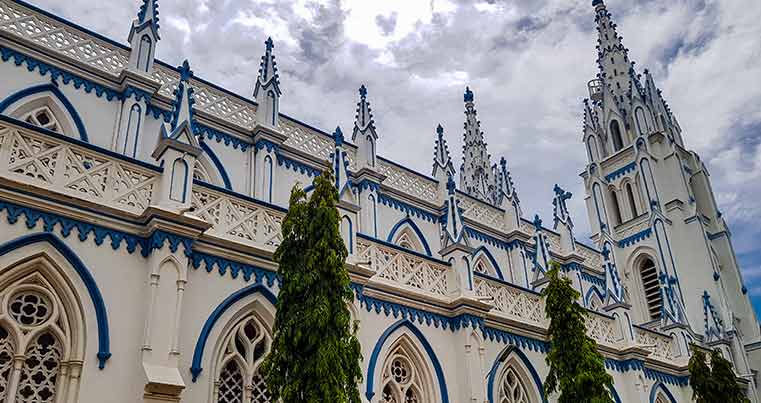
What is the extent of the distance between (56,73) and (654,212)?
26.0 metres

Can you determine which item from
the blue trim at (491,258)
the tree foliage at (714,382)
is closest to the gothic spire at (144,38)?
the blue trim at (491,258)

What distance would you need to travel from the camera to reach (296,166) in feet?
57.2

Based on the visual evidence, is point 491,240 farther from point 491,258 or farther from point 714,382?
point 714,382

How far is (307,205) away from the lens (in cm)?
930

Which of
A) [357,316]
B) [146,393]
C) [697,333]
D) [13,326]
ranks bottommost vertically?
[146,393]

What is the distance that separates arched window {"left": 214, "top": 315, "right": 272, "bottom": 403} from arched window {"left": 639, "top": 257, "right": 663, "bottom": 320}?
78.8 ft

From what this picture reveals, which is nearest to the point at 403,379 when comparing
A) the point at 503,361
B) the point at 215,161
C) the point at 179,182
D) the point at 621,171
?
the point at 503,361

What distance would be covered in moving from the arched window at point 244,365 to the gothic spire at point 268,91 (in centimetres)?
738

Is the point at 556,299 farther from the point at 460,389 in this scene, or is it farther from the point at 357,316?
the point at 357,316

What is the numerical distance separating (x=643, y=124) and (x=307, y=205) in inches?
1103

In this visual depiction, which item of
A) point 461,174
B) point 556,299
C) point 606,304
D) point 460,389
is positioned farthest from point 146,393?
point 461,174

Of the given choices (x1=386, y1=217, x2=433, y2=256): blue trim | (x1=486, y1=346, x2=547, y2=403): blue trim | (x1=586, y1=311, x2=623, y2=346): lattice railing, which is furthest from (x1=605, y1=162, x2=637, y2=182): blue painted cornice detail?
(x1=486, y1=346, x2=547, y2=403): blue trim

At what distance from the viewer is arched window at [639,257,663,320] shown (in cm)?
2988

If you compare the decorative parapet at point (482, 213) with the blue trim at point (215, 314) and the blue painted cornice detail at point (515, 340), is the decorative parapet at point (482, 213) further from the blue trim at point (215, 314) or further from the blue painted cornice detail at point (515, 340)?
the blue trim at point (215, 314)
